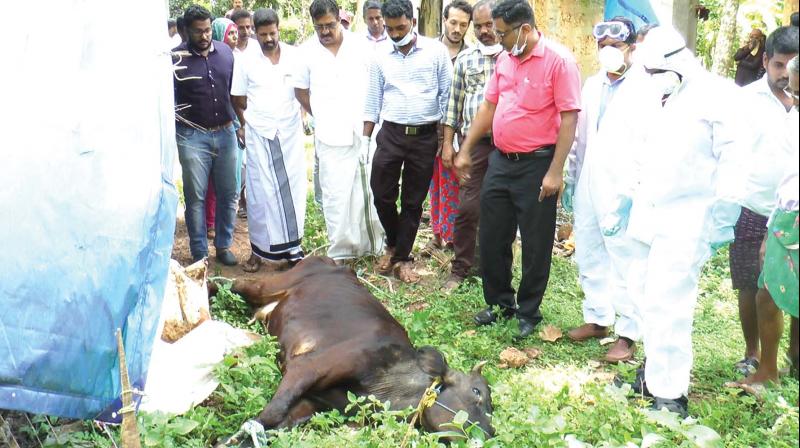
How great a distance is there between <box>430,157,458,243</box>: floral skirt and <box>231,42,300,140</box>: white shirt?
4.07 ft

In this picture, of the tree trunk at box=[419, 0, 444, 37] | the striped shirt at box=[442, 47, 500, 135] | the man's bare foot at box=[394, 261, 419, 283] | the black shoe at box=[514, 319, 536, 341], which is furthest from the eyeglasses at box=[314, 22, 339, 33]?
the tree trunk at box=[419, 0, 444, 37]

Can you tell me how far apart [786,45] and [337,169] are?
350 centimetres

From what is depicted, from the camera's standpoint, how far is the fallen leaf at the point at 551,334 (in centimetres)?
511

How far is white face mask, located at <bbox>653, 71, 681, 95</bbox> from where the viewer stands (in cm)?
395

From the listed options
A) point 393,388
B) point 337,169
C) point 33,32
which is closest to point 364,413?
point 393,388

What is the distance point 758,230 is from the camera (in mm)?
4379

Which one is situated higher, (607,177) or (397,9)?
(397,9)

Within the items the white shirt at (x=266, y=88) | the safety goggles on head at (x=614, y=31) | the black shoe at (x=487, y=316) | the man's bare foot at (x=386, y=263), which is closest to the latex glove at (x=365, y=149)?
the white shirt at (x=266, y=88)

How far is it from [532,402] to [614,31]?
7.68ft

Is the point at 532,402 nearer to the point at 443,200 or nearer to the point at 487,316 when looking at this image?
the point at 487,316

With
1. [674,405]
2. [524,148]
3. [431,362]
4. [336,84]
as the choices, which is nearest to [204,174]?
[336,84]

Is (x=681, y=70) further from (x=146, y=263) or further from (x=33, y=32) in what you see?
(x=33, y=32)

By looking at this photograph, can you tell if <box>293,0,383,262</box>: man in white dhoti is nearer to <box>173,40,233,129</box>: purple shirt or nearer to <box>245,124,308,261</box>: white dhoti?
<box>245,124,308,261</box>: white dhoti

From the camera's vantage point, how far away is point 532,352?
16.1 ft
